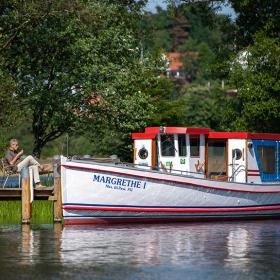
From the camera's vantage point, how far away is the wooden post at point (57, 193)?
37406mm

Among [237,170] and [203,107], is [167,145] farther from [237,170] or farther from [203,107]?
[203,107]

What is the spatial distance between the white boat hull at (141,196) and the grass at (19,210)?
7.18 ft

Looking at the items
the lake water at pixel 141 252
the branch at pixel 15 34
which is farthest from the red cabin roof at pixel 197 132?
the branch at pixel 15 34

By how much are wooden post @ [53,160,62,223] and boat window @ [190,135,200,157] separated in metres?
4.81

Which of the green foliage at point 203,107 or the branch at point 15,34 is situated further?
the green foliage at point 203,107

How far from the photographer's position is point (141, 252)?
97.6 feet

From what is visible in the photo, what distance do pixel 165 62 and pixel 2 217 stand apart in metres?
24.5

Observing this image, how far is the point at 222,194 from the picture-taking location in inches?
1547

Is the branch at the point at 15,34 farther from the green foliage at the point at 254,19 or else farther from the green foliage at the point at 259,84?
the green foliage at the point at 254,19

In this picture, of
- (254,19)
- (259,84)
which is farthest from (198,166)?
(254,19)

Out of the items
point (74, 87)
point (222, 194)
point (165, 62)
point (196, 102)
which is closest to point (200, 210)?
point (222, 194)

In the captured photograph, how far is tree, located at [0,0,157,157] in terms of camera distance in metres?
44.9

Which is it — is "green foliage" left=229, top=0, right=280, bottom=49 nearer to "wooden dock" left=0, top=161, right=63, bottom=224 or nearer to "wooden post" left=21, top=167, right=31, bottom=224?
"wooden dock" left=0, top=161, right=63, bottom=224

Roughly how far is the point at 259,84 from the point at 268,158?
945cm
